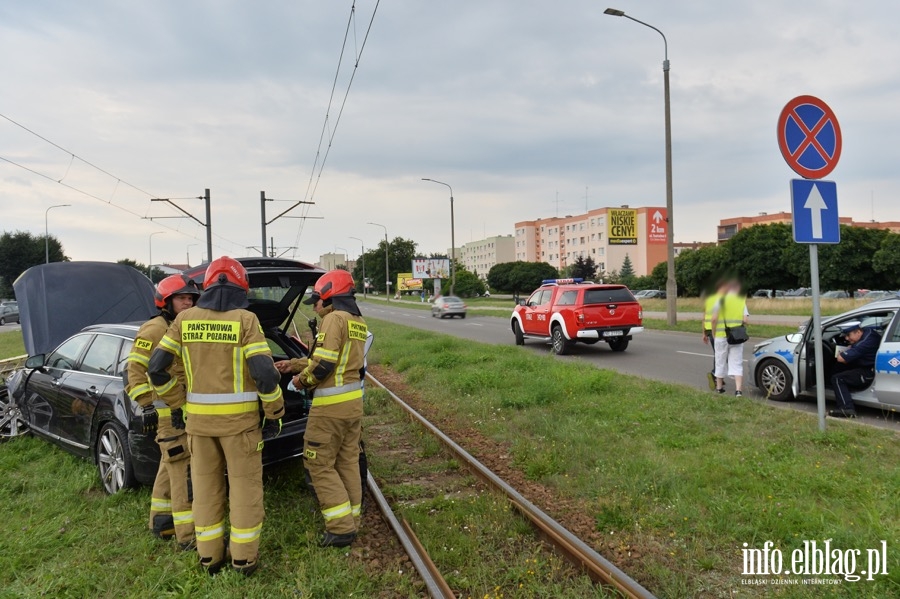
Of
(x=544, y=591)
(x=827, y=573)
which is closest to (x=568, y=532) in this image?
(x=544, y=591)

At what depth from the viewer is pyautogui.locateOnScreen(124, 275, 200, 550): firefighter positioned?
404 cm

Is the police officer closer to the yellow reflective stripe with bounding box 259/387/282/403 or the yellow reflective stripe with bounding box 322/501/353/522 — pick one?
the yellow reflective stripe with bounding box 322/501/353/522

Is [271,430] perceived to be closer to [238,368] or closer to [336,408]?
[336,408]

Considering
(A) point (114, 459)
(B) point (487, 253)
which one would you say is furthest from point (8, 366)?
(B) point (487, 253)

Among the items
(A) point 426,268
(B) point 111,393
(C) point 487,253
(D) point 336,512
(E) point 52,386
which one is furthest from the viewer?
(C) point 487,253

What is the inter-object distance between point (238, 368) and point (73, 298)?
23.6 ft

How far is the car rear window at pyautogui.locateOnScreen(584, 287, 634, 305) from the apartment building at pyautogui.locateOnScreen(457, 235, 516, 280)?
380 feet

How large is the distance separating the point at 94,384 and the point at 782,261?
46391mm

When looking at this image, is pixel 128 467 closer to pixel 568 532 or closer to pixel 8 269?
pixel 568 532

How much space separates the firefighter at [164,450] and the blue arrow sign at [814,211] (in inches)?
219

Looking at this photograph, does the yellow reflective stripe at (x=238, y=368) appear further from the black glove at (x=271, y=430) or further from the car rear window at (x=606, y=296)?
the car rear window at (x=606, y=296)

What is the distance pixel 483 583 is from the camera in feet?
11.4

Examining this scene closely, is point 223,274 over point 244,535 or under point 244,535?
over

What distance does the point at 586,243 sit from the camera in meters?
103
